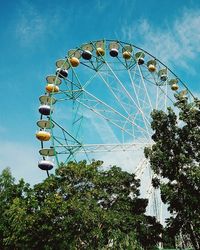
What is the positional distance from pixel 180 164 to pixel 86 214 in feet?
18.6

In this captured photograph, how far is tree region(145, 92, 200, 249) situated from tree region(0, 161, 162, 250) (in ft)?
9.22

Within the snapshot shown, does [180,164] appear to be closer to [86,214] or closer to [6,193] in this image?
[86,214]

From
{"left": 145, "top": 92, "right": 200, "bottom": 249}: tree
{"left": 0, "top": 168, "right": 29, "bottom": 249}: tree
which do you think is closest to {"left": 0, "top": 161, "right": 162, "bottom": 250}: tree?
{"left": 145, "top": 92, "right": 200, "bottom": 249}: tree

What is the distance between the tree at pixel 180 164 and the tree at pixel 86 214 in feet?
9.22

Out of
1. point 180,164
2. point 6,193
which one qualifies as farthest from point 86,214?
point 6,193

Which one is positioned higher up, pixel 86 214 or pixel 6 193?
pixel 6 193

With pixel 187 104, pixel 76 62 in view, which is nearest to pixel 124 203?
pixel 187 104

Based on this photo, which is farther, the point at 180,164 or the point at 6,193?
the point at 6,193

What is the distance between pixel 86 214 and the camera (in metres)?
19.9

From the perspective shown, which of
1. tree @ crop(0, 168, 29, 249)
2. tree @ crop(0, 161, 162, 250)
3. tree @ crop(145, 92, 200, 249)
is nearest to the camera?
tree @ crop(145, 92, 200, 249)

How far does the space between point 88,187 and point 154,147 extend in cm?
493

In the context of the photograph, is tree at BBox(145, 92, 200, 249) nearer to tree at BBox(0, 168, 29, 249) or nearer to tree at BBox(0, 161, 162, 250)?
tree at BBox(0, 161, 162, 250)

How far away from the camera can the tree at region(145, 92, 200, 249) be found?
17891mm

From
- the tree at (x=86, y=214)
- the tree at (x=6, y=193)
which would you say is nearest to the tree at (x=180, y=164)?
the tree at (x=86, y=214)
